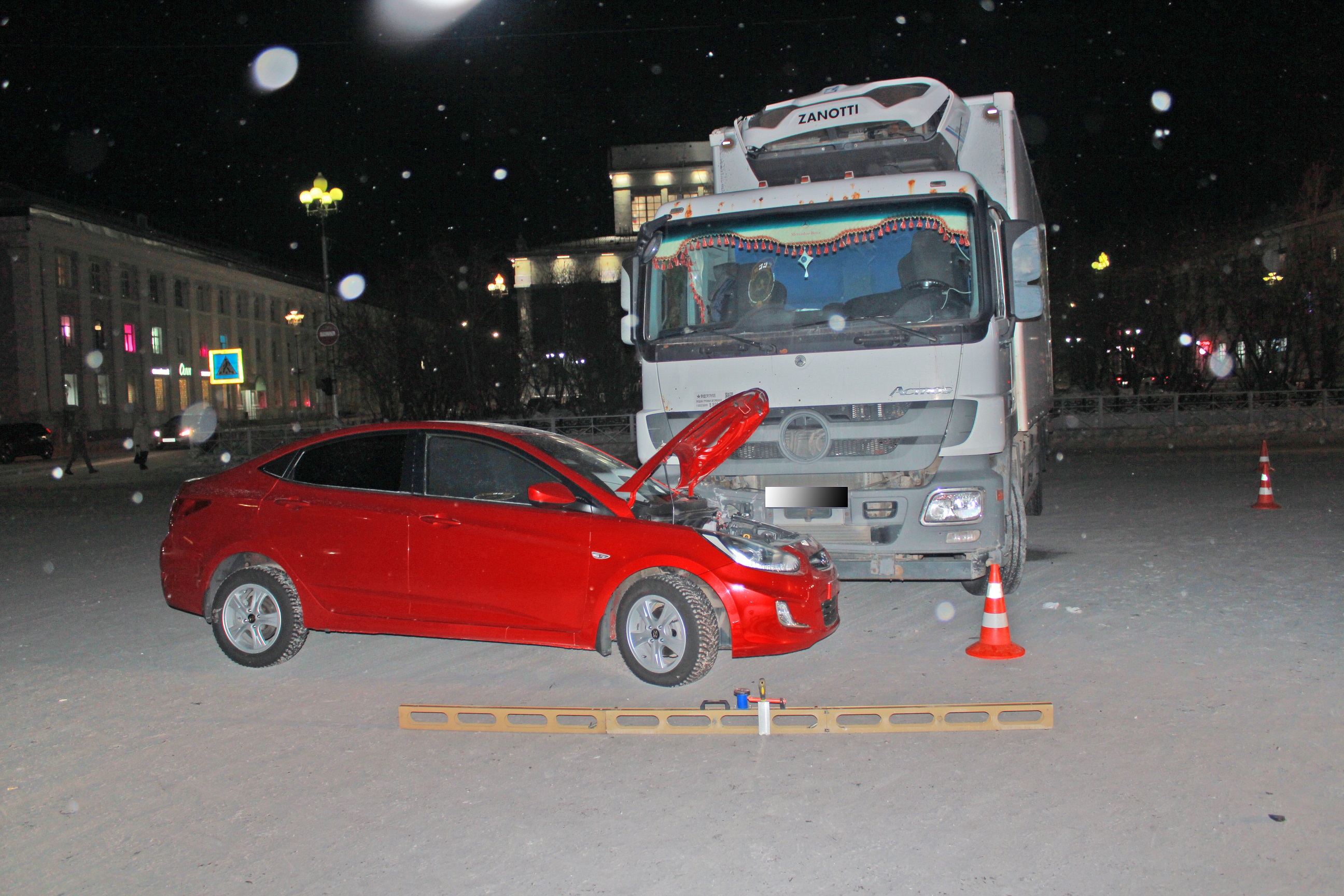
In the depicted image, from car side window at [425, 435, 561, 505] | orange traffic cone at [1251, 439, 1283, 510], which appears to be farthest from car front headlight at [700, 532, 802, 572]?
orange traffic cone at [1251, 439, 1283, 510]

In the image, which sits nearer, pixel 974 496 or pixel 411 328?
pixel 974 496

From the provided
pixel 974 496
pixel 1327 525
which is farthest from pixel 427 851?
pixel 1327 525

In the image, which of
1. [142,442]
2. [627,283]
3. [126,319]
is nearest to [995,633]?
[627,283]

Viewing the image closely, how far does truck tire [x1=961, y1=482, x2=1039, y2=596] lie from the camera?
7.93 metres

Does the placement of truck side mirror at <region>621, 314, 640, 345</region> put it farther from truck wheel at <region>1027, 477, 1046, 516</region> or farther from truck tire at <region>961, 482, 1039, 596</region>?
truck wheel at <region>1027, 477, 1046, 516</region>

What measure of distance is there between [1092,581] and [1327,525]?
447cm

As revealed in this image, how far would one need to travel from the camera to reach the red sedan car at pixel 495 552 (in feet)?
20.0

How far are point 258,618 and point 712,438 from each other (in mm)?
3152

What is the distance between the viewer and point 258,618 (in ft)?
22.6

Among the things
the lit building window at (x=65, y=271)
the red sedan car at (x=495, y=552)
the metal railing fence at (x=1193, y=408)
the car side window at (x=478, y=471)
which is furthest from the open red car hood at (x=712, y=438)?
the lit building window at (x=65, y=271)

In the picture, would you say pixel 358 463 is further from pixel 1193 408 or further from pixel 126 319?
pixel 126 319

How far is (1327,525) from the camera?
38.4 ft

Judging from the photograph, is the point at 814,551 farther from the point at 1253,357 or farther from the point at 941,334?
the point at 1253,357

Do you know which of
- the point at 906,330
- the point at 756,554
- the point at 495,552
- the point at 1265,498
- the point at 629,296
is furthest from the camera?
the point at 1265,498
